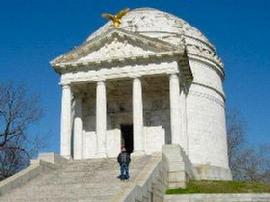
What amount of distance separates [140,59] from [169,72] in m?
2.14

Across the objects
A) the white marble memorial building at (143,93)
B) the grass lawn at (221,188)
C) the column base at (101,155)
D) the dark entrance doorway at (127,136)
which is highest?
the white marble memorial building at (143,93)

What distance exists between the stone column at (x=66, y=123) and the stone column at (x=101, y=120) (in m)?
2.02

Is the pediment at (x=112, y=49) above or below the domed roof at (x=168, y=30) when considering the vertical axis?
below

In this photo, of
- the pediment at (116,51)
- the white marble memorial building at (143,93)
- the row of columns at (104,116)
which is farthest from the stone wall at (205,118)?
the pediment at (116,51)

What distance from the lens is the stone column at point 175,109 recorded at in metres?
32.5

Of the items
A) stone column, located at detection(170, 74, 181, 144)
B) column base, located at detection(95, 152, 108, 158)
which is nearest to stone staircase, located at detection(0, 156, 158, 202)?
column base, located at detection(95, 152, 108, 158)

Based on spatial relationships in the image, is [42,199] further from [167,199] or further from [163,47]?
[163,47]

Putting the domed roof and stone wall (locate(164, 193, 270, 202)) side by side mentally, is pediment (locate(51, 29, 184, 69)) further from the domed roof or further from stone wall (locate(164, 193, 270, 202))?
stone wall (locate(164, 193, 270, 202))

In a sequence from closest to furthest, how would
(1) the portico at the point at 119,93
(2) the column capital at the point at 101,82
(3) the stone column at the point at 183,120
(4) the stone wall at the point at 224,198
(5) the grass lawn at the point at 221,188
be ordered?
(4) the stone wall at the point at 224,198
(5) the grass lawn at the point at 221,188
(1) the portico at the point at 119,93
(3) the stone column at the point at 183,120
(2) the column capital at the point at 101,82

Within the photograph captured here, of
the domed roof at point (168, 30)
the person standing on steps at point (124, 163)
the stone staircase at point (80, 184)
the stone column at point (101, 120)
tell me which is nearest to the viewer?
the stone staircase at point (80, 184)

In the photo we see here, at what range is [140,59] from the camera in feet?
111

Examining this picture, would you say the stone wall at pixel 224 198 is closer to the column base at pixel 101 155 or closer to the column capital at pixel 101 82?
the column base at pixel 101 155

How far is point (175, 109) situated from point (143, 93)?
16.6ft

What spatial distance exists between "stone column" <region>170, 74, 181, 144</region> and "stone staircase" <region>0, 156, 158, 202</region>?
11.5 ft
